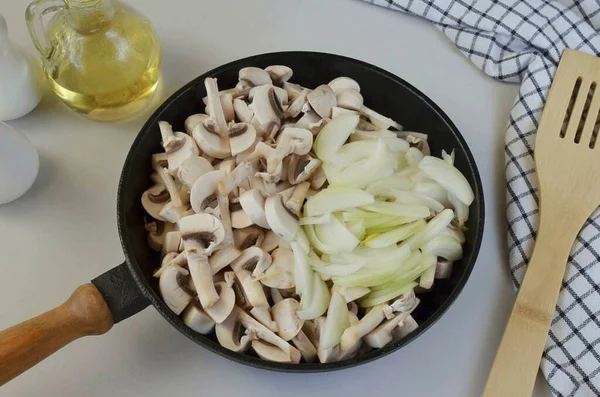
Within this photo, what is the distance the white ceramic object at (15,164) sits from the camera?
924 mm

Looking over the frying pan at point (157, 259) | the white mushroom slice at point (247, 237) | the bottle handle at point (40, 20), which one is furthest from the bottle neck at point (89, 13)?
the white mushroom slice at point (247, 237)

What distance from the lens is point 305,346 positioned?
820mm

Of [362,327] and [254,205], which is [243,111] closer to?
[254,205]

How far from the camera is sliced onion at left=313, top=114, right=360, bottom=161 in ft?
2.95

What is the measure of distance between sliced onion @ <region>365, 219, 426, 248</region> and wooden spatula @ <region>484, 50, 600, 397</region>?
0.17 meters

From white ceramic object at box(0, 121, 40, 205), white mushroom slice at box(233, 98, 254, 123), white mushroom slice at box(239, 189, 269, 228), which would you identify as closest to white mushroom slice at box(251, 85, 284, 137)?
white mushroom slice at box(233, 98, 254, 123)

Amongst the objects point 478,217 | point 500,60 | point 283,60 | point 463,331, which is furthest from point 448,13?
point 463,331

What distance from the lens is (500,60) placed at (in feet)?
3.70

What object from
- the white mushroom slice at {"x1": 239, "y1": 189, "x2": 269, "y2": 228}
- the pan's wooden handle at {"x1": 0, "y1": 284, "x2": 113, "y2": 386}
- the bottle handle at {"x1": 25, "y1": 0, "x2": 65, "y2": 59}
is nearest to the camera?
the pan's wooden handle at {"x1": 0, "y1": 284, "x2": 113, "y2": 386}

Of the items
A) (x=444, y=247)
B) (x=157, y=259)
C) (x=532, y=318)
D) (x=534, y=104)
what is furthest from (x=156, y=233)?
(x=534, y=104)

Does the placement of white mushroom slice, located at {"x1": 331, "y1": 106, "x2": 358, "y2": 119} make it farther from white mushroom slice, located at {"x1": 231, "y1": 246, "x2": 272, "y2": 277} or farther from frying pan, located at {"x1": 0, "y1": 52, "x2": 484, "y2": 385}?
white mushroom slice, located at {"x1": 231, "y1": 246, "x2": 272, "y2": 277}

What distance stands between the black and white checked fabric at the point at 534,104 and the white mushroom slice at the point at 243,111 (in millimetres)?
393

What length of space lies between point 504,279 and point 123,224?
526mm

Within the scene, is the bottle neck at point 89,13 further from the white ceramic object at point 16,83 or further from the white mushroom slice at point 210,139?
the white mushroom slice at point 210,139
